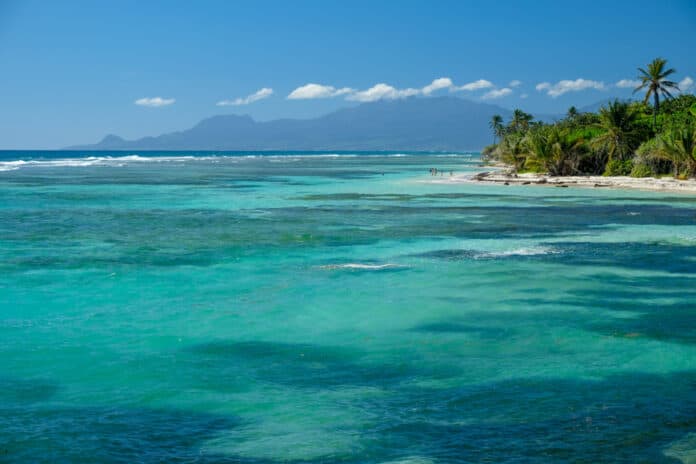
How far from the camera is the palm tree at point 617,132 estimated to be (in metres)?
60.9

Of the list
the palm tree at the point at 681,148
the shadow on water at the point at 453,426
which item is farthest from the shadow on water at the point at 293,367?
the palm tree at the point at 681,148

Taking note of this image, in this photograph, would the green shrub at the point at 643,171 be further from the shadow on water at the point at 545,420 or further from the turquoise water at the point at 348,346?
the shadow on water at the point at 545,420

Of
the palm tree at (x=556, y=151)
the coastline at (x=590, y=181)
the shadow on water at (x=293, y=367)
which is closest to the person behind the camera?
the shadow on water at (x=293, y=367)

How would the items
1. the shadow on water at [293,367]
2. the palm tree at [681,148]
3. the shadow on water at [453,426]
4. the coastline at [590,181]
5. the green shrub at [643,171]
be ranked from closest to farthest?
the shadow on water at [453,426]
the shadow on water at [293,367]
the coastline at [590,181]
the palm tree at [681,148]
the green shrub at [643,171]

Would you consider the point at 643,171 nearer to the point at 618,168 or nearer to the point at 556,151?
the point at 618,168

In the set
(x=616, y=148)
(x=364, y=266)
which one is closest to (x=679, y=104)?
(x=616, y=148)

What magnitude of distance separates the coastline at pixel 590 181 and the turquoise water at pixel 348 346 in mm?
22973

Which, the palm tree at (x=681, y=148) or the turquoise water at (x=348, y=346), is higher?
the palm tree at (x=681, y=148)

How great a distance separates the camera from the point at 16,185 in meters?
63.4

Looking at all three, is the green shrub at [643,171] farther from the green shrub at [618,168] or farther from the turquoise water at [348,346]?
the turquoise water at [348,346]

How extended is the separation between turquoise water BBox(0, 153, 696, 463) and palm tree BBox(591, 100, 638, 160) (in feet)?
109

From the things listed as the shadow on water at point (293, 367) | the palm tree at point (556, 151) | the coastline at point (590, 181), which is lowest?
the shadow on water at point (293, 367)

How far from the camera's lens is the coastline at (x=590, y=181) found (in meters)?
50.8

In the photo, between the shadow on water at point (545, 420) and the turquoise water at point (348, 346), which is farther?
the turquoise water at point (348, 346)
